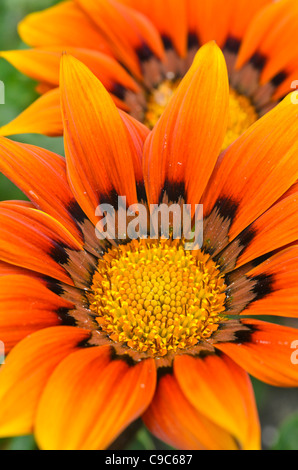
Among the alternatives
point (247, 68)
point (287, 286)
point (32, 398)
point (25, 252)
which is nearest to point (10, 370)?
point (32, 398)

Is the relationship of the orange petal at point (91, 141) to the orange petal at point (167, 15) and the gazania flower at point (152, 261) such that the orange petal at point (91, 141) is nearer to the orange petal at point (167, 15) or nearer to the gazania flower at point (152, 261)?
the gazania flower at point (152, 261)

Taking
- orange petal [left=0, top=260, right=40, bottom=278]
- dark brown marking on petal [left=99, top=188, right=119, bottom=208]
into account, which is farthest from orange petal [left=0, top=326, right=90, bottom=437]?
dark brown marking on petal [left=99, top=188, right=119, bottom=208]

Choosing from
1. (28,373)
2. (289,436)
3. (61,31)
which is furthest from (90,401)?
(61,31)

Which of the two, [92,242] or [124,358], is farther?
[92,242]

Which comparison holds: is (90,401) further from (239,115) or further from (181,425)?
(239,115)

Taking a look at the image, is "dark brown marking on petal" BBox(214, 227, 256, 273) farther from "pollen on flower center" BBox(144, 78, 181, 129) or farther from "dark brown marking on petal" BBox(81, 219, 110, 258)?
"pollen on flower center" BBox(144, 78, 181, 129)

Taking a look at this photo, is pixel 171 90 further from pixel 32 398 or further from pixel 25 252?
pixel 32 398
